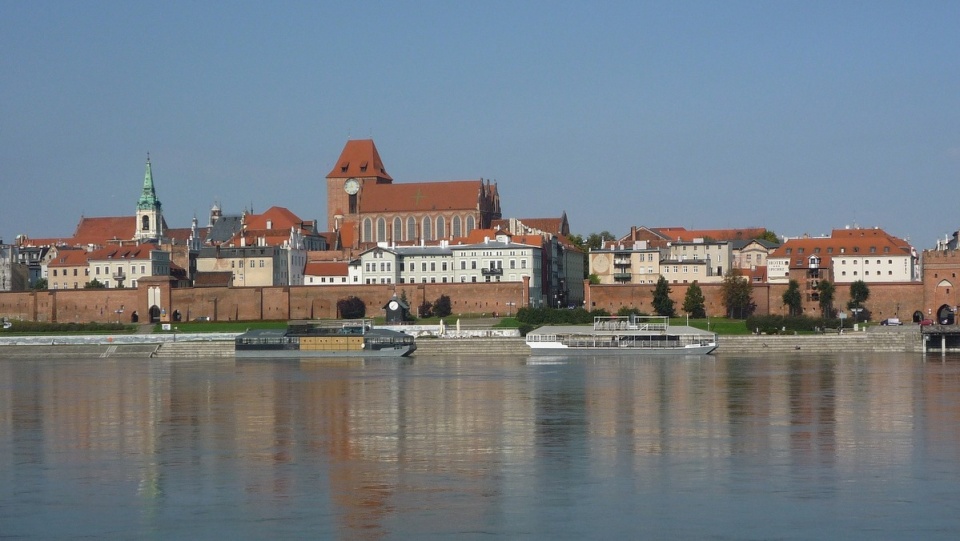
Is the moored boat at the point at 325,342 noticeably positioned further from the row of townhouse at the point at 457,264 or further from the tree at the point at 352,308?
the row of townhouse at the point at 457,264

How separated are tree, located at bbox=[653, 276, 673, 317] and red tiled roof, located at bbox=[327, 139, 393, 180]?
122 ft

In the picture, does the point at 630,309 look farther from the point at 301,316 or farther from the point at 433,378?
the point at 433,378

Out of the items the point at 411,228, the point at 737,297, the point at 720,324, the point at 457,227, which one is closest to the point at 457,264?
the point at 457,227

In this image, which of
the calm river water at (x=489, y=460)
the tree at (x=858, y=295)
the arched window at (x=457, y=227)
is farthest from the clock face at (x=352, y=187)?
the calm river water at (x=489, y=460)

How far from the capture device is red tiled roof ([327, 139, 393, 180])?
352 ft

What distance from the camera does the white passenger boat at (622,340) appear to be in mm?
59438

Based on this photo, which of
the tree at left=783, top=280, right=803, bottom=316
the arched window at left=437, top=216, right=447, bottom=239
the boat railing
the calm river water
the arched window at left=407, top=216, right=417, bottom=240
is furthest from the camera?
the arched window at left=407, top=216, right=417, bottom=240

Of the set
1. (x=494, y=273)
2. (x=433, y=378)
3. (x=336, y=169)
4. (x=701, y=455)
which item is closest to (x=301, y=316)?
(x=494, y=273)

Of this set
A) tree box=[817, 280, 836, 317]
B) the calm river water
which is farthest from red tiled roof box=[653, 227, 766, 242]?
the calm river water

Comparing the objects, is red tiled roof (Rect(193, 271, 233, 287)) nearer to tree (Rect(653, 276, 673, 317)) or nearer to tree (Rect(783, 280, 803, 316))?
tree (Rect(653, 276, 673, 317))

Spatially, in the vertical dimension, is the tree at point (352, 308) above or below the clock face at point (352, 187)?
below

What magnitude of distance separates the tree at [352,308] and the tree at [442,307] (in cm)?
420

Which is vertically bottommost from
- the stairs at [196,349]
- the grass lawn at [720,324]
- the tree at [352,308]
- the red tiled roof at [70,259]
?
the stairs at [196,349]

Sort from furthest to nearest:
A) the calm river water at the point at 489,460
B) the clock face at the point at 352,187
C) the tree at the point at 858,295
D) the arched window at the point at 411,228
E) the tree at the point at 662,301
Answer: the clock face at the point at 352,187, the arched window at the point at 411,228, the tree at the point at 662,301, the tree at the point at 858,295, the calm river water at the point at 489,460
